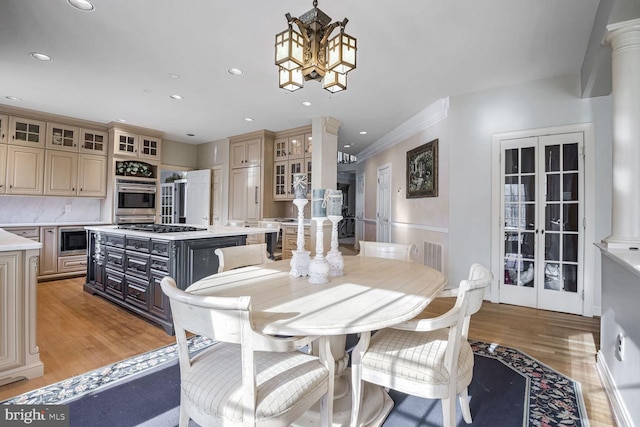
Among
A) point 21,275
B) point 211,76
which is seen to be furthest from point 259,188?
point 21,275

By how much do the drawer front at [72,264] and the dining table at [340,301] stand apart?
14.9 ft

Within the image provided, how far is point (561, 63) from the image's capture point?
310 cm

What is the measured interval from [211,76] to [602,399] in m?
4.27

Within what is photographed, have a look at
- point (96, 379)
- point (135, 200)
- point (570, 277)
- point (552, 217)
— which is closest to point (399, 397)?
point (96, 379)

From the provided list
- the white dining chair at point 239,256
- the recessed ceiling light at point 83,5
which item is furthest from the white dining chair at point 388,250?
the recessed ceiling light at point 83,5

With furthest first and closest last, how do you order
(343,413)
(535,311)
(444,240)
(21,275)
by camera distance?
(444,240) < (535,311) < (21,275) < (343,413)

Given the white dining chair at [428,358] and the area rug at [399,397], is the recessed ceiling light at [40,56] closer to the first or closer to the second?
the area rug at [399,397]

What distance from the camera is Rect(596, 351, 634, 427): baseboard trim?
60.3 inches

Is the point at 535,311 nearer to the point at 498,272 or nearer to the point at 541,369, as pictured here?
the point at 498,272

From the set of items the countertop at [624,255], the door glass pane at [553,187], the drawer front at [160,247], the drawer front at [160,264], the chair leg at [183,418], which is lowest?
the chair leg at [183,418]

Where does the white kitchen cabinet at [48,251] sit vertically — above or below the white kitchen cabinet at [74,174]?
below

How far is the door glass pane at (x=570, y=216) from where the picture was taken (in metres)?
3.32

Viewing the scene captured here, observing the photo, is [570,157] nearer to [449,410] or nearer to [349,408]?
[449,410]

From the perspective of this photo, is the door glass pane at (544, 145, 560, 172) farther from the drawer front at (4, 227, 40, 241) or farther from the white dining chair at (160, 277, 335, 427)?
the drawer front at (4, 227, 40, 241)
